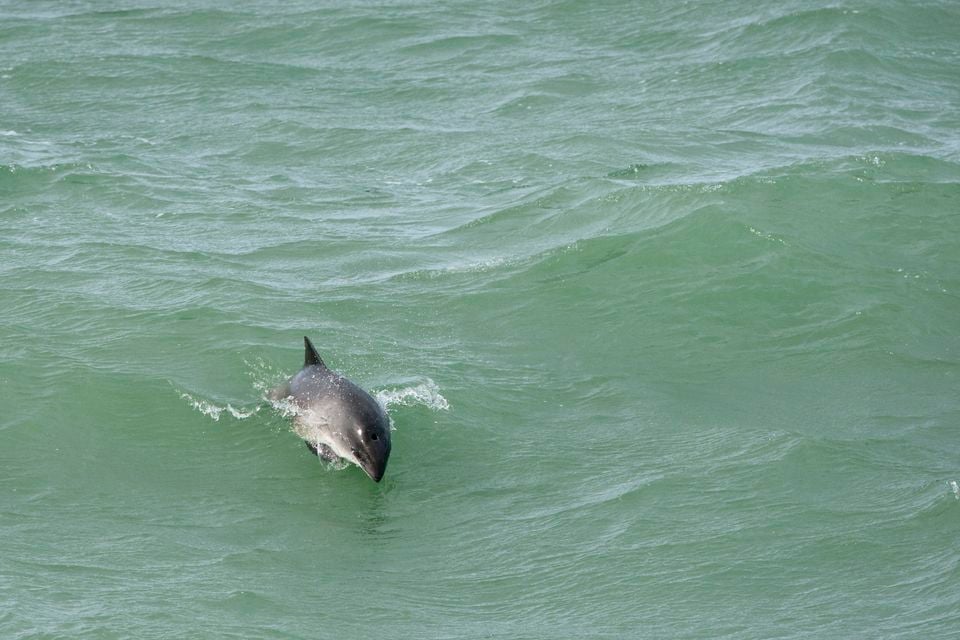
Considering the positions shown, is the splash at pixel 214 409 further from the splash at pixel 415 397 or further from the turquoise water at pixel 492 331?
the splash at pixel 415 397

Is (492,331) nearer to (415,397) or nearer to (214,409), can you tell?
(415,397)

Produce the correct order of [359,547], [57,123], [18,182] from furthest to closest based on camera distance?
[57,123] → [18,182] → [359,547]

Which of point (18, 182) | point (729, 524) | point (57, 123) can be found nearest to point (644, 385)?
point (729, 524)

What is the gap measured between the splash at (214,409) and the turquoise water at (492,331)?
0.04 metres

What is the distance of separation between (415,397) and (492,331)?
1.84m

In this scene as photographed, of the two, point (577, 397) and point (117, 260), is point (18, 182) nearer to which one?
point (117, 260)

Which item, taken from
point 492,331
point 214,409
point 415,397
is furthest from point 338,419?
point 492,331

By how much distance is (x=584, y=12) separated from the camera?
25078 mm

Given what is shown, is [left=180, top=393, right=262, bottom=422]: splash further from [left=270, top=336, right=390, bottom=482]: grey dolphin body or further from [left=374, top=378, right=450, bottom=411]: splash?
[left=374, top=378, right=450, bottom=411]: splash

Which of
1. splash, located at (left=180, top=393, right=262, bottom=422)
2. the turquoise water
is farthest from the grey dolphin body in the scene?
splash, located at (left=180, top=393, right=262, bottom=422)

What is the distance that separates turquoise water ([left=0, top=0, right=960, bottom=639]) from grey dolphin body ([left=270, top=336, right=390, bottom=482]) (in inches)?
12.3

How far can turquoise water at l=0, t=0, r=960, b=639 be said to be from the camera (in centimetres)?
885

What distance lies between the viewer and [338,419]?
972 centimetres

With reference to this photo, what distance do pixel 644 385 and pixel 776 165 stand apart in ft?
19.8
